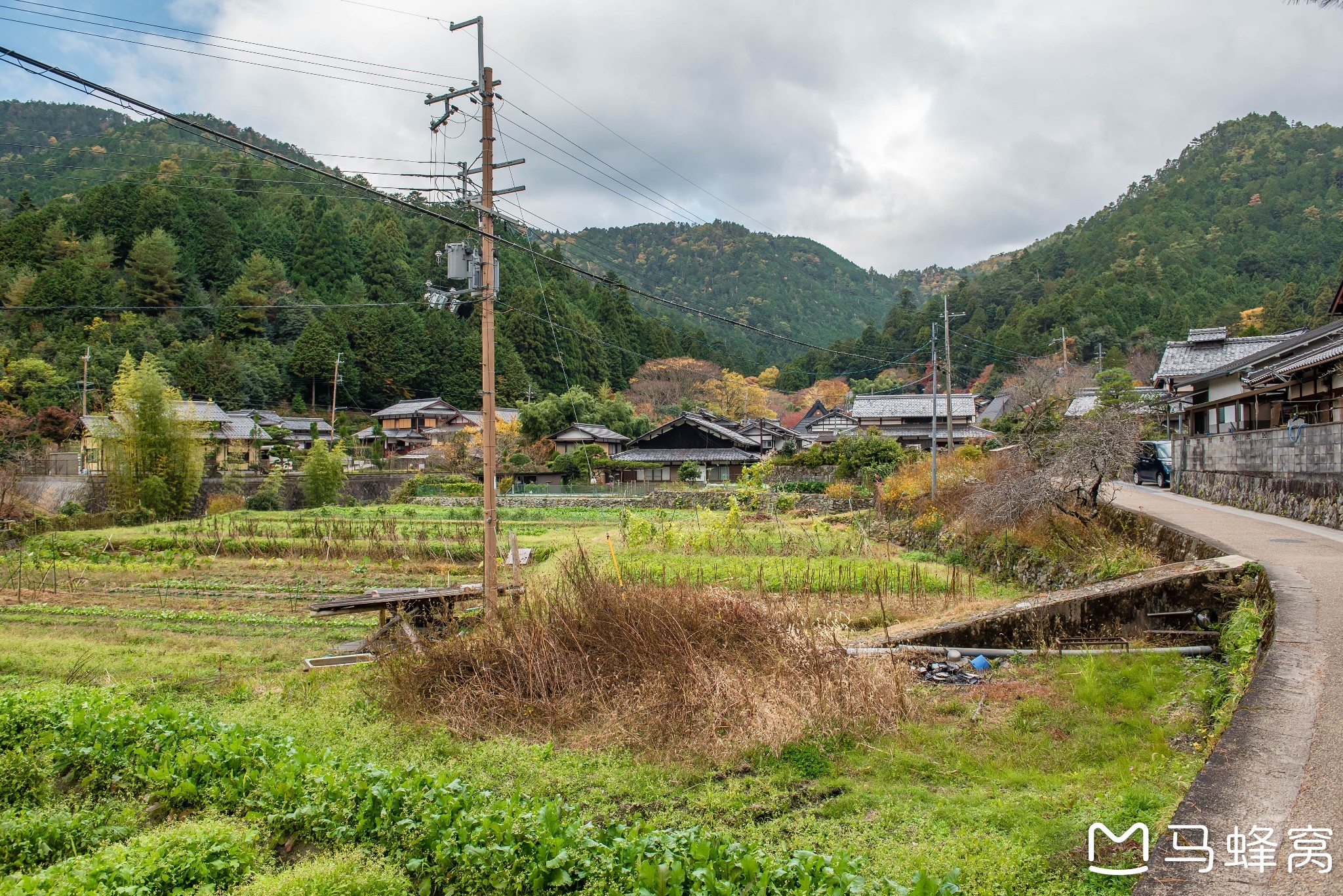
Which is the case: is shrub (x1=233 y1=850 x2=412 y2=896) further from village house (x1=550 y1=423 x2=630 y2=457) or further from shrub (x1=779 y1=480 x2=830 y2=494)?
village house (x1=550 y1=423 x2=630 y2=457)

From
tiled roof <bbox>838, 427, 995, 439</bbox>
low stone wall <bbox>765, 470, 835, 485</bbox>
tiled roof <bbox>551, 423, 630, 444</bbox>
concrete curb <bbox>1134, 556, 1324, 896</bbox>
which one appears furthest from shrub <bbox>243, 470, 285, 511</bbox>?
Result: concrete curb <bbox>1134, 556, 1324, 896</bbox>

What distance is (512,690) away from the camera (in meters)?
6.88

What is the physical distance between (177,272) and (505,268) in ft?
75.0

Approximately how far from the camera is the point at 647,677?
678 cm

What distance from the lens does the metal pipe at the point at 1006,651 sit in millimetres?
7531

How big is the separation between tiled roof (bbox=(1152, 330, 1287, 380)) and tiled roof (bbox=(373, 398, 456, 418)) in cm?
4285

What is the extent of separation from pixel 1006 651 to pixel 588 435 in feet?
115

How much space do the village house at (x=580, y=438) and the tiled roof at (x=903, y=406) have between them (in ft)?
50.9

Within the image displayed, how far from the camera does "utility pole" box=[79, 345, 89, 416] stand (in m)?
36.1

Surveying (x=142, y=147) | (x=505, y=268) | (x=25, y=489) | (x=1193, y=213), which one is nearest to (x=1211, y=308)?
(x=1193, y=213)

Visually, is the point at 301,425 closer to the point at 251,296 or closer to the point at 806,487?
the point at 251,296

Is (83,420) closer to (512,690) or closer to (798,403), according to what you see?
(512,690)

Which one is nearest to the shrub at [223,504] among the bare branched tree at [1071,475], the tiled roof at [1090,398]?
the bare branched tree at [1071,475]

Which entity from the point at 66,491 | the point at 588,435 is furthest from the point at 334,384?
the point at 66,491
